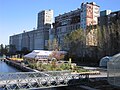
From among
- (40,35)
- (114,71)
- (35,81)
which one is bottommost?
(35,81)

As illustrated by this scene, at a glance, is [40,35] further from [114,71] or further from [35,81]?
[114,71]

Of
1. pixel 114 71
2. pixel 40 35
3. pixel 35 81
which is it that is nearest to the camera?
pixel 114 71

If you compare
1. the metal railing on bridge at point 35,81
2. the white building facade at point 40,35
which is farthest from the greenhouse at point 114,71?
the white building facade at point 40,35

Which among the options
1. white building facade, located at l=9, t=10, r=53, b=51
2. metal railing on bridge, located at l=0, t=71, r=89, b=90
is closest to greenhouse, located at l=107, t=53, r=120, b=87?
metal railing on bridge, located at l=0, t=71, r=89, b=90

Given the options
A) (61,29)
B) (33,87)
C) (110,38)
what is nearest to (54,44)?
(110,38)

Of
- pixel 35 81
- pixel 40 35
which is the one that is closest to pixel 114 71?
pixel 35 81

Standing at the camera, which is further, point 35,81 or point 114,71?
point 35,81

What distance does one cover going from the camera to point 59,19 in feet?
459

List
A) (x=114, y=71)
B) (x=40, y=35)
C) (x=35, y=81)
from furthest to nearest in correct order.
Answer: (x=40, y=35) → (x=35, y=81) → (x=114, y=71)

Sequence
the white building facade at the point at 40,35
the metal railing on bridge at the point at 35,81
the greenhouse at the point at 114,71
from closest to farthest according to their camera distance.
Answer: the greenhouse at the point at 114,71, the metal railing on bridge at the point at 35,81, the white building facade at the point at 40,35

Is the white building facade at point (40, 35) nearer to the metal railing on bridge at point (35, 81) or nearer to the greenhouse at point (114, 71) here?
the metal railing on bridge at point (35, 81)

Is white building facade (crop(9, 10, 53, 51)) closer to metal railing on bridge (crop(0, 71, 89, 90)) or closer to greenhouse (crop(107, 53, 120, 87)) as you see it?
metal railing on bridge (crop(0, 71, 89, 90))

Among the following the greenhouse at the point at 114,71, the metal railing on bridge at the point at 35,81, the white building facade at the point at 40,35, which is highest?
the white building facade at the point at 40,35

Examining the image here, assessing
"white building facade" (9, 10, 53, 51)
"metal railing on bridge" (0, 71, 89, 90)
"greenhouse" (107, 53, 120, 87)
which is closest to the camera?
"greenhouse" (107, 53, 120, 87)
